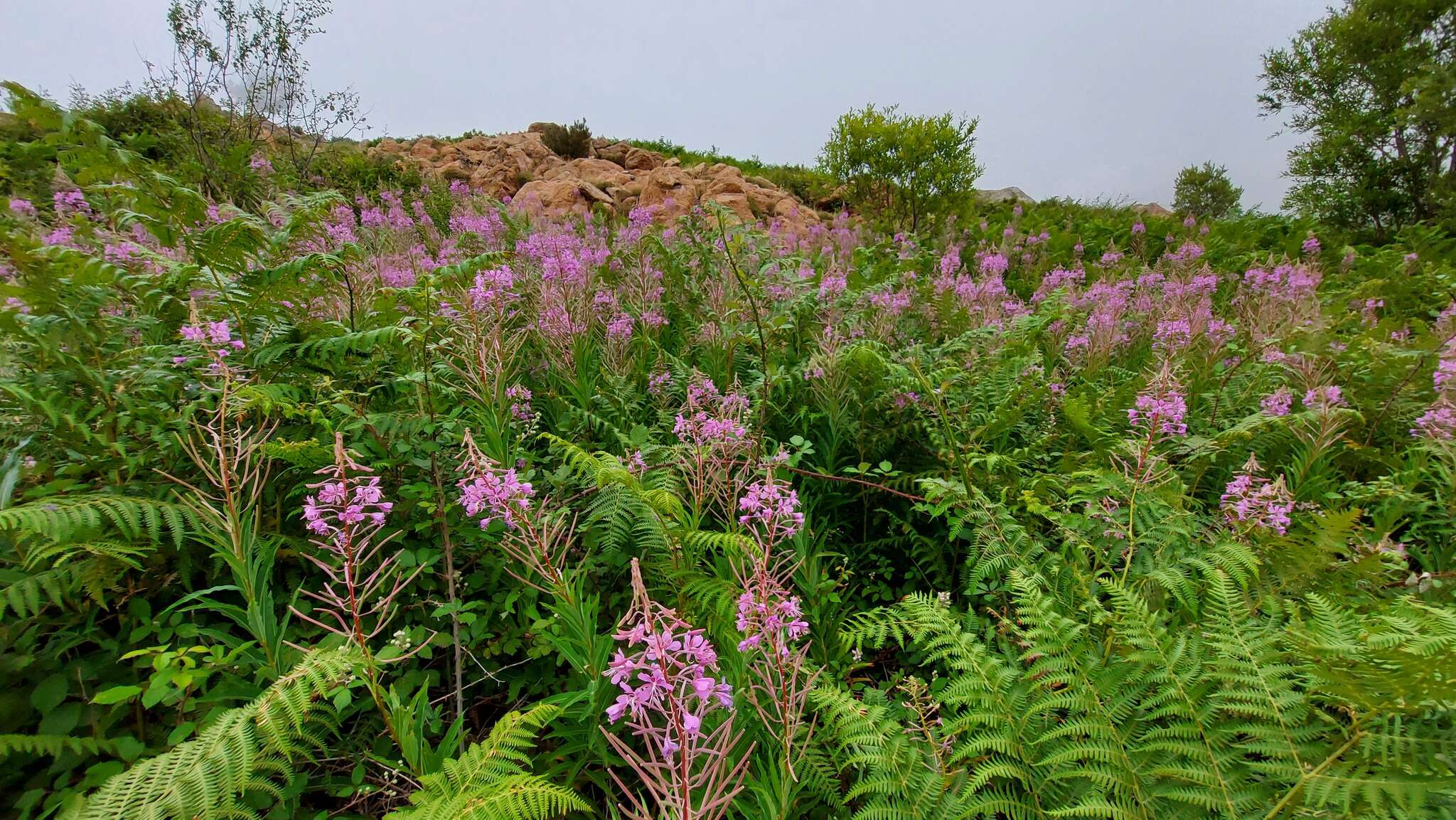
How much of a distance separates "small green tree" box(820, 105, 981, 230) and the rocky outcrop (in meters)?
1.44

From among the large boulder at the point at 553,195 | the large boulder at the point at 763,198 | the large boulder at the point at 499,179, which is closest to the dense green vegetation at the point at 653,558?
the large boulder at the point at 553,195

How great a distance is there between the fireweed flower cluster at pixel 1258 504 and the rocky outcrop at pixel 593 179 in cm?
780

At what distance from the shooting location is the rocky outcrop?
37.3ft

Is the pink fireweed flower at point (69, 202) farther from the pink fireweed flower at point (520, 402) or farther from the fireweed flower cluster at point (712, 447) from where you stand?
the fireweed flower cluster at point (712, 447)

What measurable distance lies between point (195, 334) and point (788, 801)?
2.05 m

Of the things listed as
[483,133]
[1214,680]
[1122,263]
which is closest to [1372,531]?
[1214,680]

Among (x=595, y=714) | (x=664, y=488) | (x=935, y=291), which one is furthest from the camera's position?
(x=935, y=291)

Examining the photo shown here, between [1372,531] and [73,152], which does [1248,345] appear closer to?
[1372,531]

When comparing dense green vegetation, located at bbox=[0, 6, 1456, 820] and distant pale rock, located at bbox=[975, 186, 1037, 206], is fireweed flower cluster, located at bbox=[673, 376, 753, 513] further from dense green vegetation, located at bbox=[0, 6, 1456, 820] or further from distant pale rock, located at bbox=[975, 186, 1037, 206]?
distant pale rock, located at bbox=[975, 186, 1037, 206]

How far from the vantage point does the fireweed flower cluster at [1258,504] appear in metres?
1.83

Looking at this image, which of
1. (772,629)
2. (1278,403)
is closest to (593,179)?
(1278,403)

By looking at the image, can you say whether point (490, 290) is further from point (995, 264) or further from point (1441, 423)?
point (995, 264)

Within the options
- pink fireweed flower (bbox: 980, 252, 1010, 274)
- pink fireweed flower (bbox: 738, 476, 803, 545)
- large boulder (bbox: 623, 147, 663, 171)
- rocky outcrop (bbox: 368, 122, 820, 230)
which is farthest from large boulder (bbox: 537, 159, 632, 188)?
pink fireweed flower (bbox: 738, 476, 803, 545)

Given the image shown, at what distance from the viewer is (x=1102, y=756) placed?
125 centimetres
